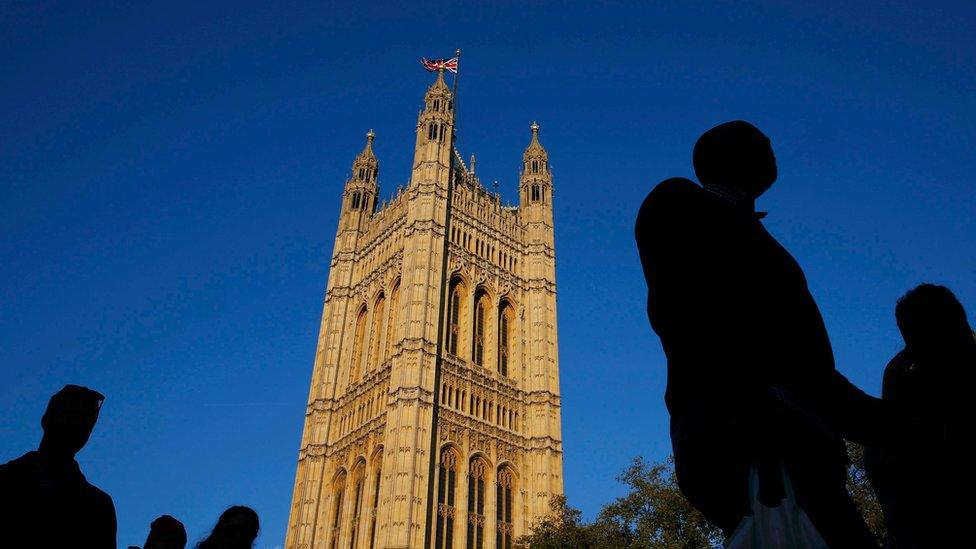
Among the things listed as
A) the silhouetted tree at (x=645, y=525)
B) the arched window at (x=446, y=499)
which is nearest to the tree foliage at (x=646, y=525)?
the silhouetted tree at (x=645, y=525)

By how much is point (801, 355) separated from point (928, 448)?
427 mm

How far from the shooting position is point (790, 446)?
7.10 ft

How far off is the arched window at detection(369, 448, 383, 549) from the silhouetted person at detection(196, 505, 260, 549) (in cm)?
3039

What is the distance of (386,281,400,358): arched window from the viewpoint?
1578 inches

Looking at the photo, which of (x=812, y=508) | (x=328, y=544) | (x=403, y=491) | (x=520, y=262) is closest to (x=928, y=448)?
(x=812, y=508)

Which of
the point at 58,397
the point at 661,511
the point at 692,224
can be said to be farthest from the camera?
the point at 661,511

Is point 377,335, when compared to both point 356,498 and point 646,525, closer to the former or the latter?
point 356,498

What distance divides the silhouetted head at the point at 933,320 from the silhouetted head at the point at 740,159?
664mm

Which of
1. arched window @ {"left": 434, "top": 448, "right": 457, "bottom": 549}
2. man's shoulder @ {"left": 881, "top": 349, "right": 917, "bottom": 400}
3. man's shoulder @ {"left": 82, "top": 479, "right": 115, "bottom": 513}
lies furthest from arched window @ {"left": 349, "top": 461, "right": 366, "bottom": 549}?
man's shoulder @ {"left": 881, "top": 349, "right": 917, "bottom": 400}

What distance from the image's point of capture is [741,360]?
2328 mm

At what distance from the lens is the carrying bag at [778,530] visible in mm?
1933

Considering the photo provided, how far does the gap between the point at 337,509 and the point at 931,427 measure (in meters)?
38.5

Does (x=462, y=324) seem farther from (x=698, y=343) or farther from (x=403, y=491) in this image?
(x=698, y=343)

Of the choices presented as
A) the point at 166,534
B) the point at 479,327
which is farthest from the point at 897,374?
the point at 479,327
